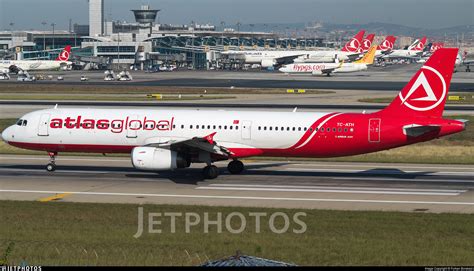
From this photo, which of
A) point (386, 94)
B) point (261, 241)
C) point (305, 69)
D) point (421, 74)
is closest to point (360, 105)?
point (386, 94)

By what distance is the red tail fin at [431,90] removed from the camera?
43.8 m

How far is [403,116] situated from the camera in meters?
44.0

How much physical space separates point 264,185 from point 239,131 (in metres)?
3.95

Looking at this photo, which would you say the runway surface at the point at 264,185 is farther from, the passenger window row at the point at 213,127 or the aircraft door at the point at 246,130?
the passenger window row at the point at 213,127

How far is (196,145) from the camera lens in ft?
143

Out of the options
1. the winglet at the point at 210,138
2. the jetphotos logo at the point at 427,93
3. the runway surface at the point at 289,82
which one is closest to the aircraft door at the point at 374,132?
the jetphotos logo at the point at 427,93

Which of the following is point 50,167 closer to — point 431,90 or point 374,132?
point 374,132

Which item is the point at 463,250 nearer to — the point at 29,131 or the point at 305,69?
the point at 29,131

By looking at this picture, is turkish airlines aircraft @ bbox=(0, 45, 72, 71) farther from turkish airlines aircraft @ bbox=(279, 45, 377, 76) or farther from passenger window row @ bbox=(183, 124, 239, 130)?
passenger window row @ bbox=(183, 124, 239, 130)

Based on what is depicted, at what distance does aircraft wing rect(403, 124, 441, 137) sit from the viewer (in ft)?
140

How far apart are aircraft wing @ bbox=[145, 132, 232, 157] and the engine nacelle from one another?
403mm

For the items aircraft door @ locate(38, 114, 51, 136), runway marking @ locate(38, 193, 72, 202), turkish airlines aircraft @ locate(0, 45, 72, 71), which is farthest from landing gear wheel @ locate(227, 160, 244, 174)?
turkish airlines aircraft @ locate(0, 45, 72, 71)

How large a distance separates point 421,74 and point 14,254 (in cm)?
2642

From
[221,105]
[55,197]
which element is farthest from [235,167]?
[221,105]
